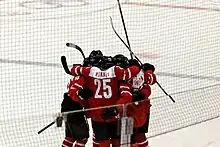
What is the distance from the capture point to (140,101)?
65.2 inches

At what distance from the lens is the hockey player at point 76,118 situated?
1.56 metres

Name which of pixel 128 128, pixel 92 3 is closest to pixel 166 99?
pixel 128 128

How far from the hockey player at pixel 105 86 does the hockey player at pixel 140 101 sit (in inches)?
1.9

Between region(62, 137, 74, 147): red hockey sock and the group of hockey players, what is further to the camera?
region(62, 137, 74, 147): red hockey sock

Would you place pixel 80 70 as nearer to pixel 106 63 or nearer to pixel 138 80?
pixel 106 63

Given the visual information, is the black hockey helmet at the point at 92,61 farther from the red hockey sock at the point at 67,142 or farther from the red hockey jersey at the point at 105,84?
the red hockey sock at the point at 67,142

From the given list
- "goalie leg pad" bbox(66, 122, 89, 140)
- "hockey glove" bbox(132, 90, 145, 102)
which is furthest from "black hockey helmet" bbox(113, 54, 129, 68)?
"goalie leg pad" bbox(66, 122, 89, 140)

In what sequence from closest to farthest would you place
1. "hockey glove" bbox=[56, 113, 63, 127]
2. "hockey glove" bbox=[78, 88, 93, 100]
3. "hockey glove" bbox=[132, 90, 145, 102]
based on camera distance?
"hockey glove" bbox=[56, 113, 63, 127] < "hockey glove" bbox=[78, 88, 93, 100] < "hockey glove" bbox=[132, 90, 145, 102]

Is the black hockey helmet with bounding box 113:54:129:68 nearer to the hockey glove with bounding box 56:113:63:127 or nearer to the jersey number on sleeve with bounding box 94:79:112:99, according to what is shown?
the jersey number on sleeve with bounding box 94:79:112:99

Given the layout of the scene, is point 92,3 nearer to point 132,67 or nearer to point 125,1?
point 125,1

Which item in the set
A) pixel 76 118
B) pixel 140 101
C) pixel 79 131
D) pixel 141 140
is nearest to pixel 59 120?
pixel 76 118

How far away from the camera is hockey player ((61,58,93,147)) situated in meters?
1.56

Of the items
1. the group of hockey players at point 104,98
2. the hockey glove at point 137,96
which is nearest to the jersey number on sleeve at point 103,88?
the group of hockey players at point 104,98

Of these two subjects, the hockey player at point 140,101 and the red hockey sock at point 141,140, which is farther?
the red hockey sock at point 141,140
